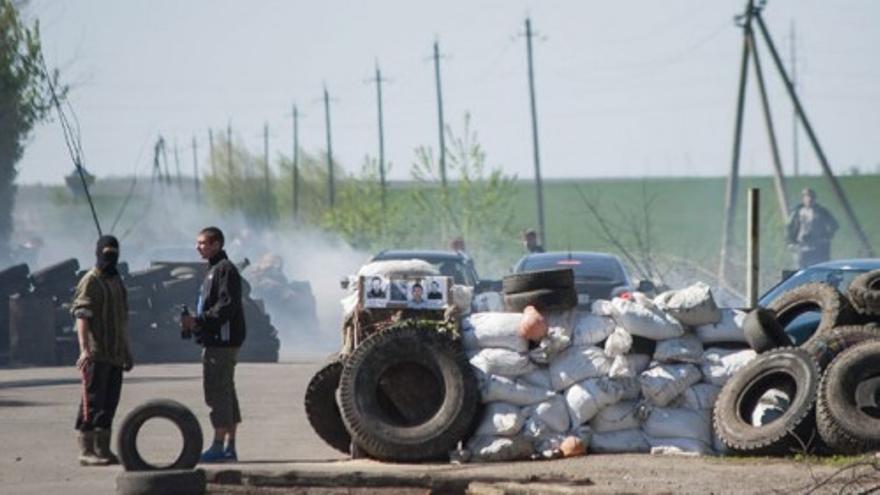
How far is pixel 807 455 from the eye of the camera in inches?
639

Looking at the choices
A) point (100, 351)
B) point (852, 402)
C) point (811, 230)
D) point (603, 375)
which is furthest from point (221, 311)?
point (811, 230)

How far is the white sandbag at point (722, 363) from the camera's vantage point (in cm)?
1777

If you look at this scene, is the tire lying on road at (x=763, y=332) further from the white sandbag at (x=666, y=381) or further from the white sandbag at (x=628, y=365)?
the white sandbag at (x=628, y=365)

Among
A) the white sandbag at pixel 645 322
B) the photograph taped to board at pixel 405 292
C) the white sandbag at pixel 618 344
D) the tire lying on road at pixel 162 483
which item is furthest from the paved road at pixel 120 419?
the white sandbag at pixel 645 322

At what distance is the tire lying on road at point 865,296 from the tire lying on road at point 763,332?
3.23ft

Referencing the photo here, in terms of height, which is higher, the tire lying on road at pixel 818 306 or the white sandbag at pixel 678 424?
the tire lying on road at pixel 818 306

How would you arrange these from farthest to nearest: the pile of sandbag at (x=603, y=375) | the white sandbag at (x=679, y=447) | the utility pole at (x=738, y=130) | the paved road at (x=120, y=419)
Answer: the utility pole at (x=738, y=130)
the pile of sandbag at (x=603, y=375)
the white sandbag at (x=679, y=447)
the paved road at (x=120, y=419)

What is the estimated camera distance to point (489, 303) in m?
18.5

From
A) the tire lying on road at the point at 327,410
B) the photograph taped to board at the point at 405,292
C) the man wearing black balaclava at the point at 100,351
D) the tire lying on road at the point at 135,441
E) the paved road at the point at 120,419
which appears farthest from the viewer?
the photograph taped to board at the point at 405,292

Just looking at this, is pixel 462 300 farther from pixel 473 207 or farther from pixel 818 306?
pixel 473 207

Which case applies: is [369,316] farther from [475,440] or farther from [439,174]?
[439,174]

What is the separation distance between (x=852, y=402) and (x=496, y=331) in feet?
9.38

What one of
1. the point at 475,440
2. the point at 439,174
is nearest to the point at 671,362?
the point at 475,440

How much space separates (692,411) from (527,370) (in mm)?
1258
